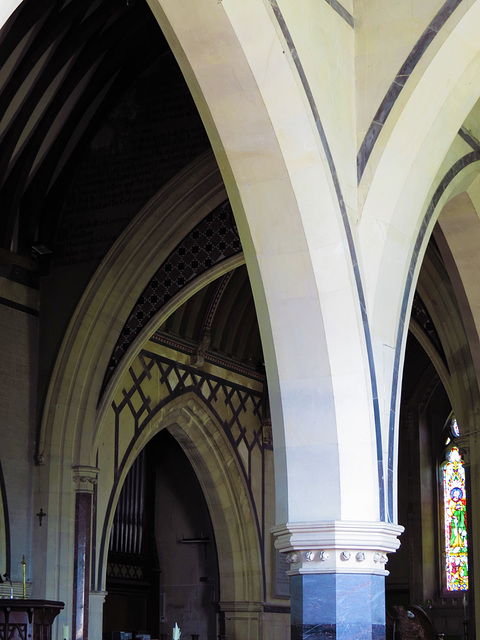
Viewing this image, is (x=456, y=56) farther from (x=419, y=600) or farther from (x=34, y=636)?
(x=419, y=600)

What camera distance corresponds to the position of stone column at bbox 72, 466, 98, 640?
909 centimetres

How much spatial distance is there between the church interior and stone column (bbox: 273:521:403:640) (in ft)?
0.04

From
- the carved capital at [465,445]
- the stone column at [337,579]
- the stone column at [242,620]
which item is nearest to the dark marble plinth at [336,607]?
the stone column at [337,579]

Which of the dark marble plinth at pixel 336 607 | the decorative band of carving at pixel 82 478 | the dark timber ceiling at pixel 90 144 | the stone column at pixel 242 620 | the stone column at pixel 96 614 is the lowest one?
the stone column at pixel 242 620

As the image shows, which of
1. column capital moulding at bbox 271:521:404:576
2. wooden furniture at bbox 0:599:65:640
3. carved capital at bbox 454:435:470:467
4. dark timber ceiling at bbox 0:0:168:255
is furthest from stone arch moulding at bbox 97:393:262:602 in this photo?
column capital moulding at bbox 271:521:404:576

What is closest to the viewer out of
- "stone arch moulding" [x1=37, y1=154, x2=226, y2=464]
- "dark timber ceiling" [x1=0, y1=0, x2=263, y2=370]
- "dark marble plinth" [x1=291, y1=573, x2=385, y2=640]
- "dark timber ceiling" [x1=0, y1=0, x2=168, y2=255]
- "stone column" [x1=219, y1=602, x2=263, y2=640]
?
"dark marble plinth" [x1=291, y1=573, x2=385, y2=640]

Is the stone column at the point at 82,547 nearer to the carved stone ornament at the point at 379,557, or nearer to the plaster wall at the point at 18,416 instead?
the plaster wall at the point at 18,416

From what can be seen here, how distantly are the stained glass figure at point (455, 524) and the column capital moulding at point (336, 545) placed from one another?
366 inches

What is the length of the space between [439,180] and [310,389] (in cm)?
189

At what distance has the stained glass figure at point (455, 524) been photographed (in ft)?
45.0

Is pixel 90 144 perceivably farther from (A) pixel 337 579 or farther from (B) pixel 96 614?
(A) pixel 337 579

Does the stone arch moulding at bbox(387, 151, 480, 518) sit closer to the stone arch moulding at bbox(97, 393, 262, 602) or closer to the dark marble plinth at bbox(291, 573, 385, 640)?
the dark marble plinth at bbox(291, 573, 385, 640)

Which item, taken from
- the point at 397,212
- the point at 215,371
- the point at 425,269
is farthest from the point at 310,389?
the point at 215,371

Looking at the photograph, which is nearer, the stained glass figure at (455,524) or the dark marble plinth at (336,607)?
the dark marble plinth at (336,607)
